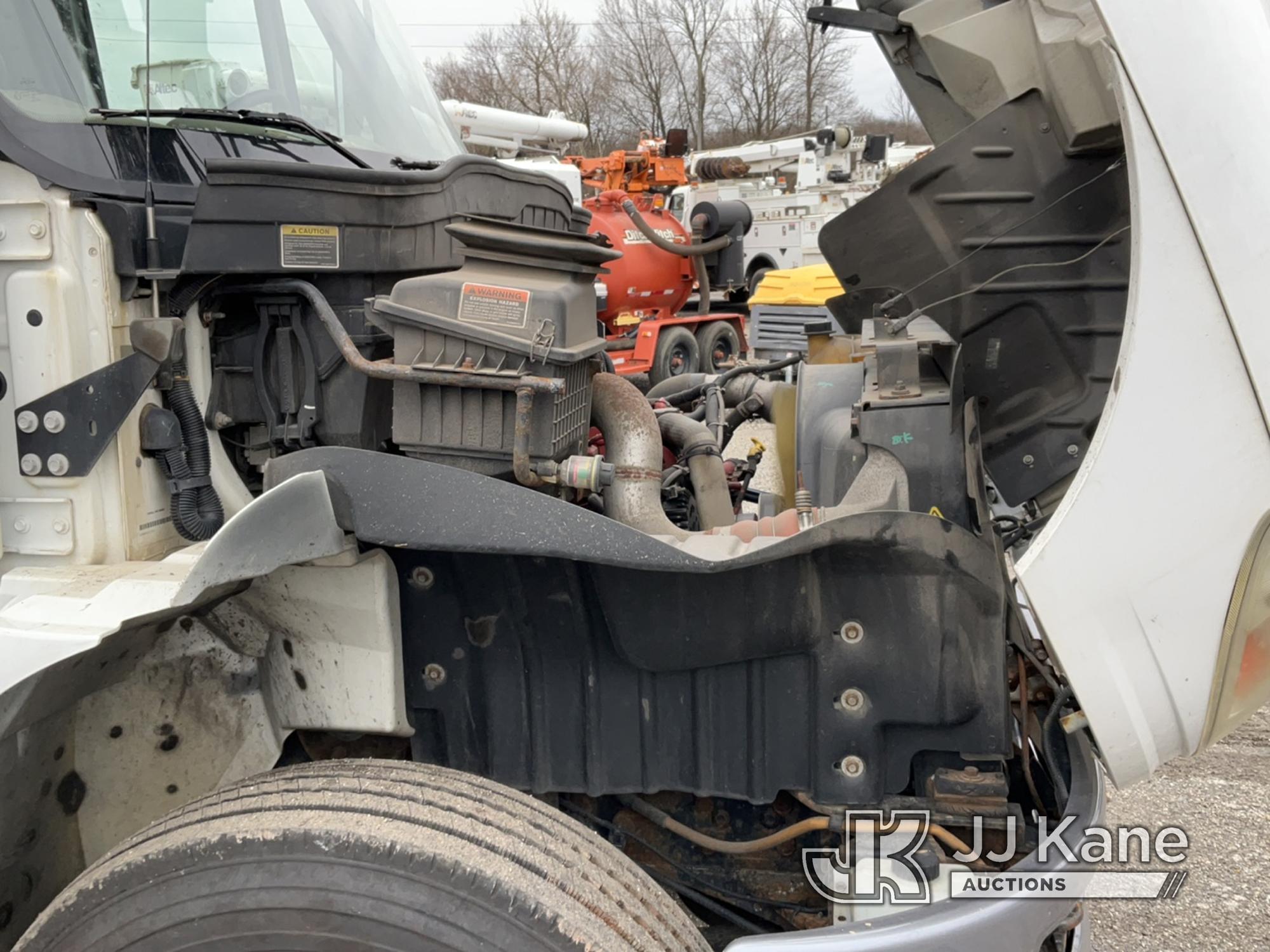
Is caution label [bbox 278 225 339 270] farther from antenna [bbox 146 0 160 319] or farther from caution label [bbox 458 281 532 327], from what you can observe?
caution label [bbox 458 281 532 327]

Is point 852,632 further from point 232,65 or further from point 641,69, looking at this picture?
point 641,69

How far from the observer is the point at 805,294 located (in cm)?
905

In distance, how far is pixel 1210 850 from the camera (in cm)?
335

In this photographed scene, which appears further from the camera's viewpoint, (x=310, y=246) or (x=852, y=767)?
(x=310, y=246)

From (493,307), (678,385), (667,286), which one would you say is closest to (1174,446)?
(493,307)

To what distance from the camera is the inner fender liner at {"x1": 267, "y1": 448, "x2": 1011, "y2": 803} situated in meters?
1.58

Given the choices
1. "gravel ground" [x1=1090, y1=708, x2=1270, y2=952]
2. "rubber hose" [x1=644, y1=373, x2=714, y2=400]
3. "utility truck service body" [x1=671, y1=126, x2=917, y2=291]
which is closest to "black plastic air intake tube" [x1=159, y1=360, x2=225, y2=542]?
"rubber hose" [x1=644, y1=373, x2=714, y2=400]

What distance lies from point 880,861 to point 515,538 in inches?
34.5

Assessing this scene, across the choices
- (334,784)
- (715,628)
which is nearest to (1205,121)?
(715,628)

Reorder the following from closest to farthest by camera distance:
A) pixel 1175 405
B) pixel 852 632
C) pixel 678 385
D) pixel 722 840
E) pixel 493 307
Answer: pixel 1175 405
pixel 852 632
pixel 493 307
pixel 722 840
pixel 678 385

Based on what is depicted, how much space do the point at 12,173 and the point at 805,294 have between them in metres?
7.75

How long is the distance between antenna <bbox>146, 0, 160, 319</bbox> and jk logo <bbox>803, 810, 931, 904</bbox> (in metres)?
1.65

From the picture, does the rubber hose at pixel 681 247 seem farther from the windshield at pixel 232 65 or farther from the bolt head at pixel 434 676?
the bolt head at pixel 434 676

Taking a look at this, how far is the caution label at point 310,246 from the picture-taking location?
6.59 feet
